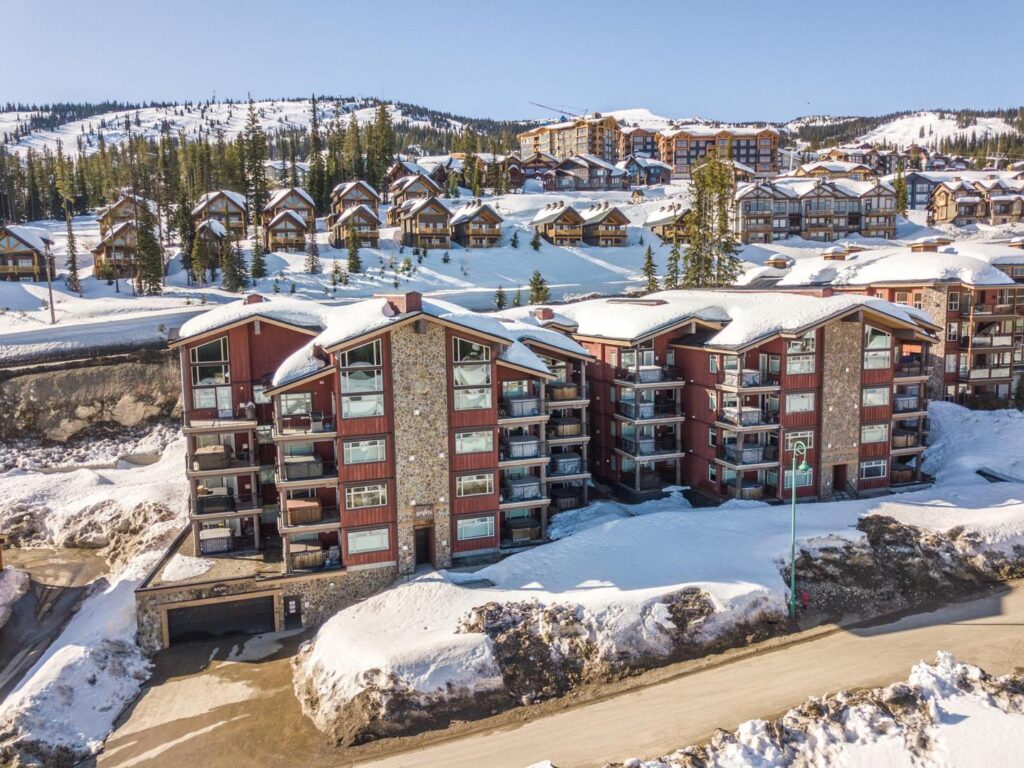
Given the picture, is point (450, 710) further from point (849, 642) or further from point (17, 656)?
point (17, 656)

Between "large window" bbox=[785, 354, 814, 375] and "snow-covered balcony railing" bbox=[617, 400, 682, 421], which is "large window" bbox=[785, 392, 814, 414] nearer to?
"large window" bbox=[785, 354, 814, 375]

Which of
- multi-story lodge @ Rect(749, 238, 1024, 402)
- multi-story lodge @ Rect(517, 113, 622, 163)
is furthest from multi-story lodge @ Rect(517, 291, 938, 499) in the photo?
multi-story lodge @ Rect(517, 113, 622, 163)

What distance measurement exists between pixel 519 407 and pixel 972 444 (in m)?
26.7

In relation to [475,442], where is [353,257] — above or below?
above

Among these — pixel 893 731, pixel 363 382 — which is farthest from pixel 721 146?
pixel 893 731

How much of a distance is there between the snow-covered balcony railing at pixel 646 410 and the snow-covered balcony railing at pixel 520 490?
7662mm

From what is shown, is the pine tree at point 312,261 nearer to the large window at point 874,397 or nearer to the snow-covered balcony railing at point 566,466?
the snow-covered balcony railing at point 566,466

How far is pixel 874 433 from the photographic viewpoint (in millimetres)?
36594

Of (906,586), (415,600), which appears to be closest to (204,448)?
(415,600)

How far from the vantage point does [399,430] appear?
29.0 metres

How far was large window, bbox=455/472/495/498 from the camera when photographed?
98.7 feet

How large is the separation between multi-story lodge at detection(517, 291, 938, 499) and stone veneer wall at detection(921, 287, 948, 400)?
9.22m

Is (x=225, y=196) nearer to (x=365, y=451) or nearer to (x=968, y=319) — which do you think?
(x=365, y=451)

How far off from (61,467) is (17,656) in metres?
21.1
